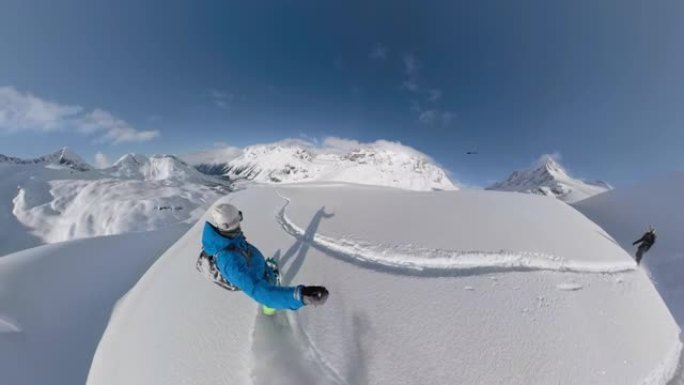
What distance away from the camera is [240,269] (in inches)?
115

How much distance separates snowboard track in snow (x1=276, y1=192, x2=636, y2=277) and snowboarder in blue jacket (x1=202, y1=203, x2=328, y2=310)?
1.63 m

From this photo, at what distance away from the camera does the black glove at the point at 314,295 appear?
106 inches

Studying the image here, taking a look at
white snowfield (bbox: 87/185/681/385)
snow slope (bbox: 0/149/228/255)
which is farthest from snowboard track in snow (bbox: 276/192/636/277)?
snow slope (bbox: 0/149/228/255)

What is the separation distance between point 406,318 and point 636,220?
13753mm

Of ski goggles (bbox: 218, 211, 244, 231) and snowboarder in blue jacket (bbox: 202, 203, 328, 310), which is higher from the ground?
ski goggles (bbox: 218, 211, 244, 231)

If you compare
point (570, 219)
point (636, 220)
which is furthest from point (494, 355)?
point (636, 220)

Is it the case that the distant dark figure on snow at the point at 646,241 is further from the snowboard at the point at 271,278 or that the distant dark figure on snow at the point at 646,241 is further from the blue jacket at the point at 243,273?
the blue jacket at the point at 243,273

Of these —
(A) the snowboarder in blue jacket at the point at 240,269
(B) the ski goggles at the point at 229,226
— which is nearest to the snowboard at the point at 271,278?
(A) the snowboarder in blue jacket at the point at 240,269

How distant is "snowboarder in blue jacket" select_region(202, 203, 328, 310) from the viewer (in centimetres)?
277

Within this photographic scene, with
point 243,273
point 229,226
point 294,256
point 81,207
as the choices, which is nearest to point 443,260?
point 294,256

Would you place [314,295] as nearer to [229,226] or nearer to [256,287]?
[256,287]

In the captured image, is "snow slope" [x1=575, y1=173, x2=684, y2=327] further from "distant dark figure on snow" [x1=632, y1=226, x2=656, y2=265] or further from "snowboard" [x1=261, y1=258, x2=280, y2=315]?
"snowboard" [x1=261, y1=258, x2=280, y2=315]

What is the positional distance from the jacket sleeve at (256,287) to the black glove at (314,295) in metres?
0.06

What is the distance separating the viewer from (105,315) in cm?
546
